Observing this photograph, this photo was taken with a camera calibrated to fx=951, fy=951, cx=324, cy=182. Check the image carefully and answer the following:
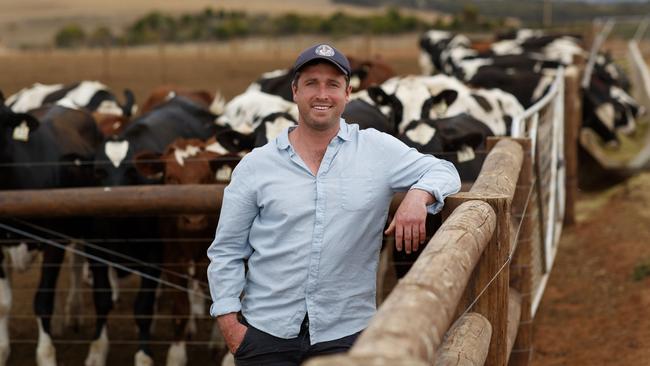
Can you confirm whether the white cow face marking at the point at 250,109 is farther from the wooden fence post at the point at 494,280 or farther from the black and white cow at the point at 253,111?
the wooden fence post at the point at 494,280

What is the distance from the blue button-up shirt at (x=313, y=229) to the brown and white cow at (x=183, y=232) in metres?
2.94

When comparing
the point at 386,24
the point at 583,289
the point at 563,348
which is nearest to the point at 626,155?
the point at 583,289

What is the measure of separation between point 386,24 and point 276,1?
82.3 metres

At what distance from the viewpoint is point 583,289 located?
807cm

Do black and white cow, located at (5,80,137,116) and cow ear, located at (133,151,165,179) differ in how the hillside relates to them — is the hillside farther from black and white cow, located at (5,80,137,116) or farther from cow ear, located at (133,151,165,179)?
cow ear, located at (133,151,165,179)

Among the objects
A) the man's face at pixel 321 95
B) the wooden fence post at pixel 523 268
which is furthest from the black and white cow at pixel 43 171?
the man's face at pixel 321 95

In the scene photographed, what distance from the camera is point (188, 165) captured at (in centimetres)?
662

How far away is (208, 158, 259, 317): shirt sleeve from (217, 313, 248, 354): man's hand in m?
0.03

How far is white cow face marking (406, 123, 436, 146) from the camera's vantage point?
6383 mm

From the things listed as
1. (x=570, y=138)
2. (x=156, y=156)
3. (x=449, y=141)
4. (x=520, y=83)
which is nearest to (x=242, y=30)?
(x=520, y=83)

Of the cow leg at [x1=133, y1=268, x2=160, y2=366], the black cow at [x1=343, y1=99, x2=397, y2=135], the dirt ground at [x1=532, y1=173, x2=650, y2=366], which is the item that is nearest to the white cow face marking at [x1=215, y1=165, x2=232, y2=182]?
the cow leg at [x1=133, y1=268, x2=160, y2=366]

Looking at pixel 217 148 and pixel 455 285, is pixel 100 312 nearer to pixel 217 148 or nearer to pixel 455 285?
pixel 217 148

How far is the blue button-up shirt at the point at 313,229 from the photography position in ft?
10.9

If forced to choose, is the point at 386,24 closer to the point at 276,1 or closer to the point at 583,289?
the point at 583,289
